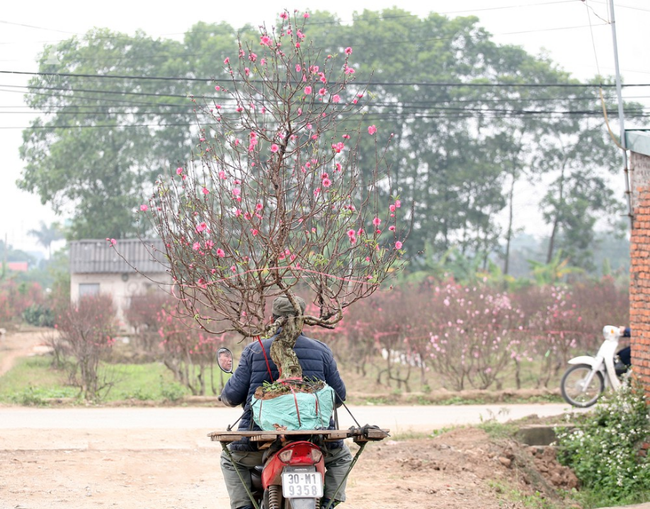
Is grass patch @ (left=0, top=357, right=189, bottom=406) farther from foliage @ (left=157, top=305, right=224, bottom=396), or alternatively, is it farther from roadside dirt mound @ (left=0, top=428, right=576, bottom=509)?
roadside dirt mound @ (left=0, top=428, right=576, bottom=509)

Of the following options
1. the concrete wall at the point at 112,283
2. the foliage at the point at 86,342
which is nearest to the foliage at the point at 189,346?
the foliage at the point at 86,342

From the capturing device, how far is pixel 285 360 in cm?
518

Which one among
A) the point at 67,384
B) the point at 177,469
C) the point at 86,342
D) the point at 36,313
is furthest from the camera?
the point at 36,313

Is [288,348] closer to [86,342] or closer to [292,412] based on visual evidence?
[292,412]

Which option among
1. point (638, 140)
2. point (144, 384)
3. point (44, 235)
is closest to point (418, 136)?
point (144, 384)

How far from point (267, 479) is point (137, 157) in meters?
38.2

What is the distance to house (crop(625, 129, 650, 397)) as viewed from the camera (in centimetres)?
954

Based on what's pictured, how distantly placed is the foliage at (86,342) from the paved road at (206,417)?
1.68m

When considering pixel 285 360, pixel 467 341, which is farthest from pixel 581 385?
pixel 285 360

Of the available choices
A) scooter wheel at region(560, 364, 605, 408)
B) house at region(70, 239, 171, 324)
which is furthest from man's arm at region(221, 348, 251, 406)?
house at region(70, 239, 171, 324)

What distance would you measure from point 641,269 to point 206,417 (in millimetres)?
6856

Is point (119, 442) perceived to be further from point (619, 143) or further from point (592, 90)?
point (592, 90)

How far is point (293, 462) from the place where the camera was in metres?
4.66

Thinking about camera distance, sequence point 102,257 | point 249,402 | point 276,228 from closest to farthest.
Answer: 1. point 249,402
2. point 276,228
3. point 102,257
